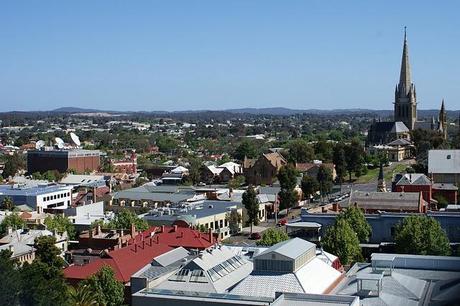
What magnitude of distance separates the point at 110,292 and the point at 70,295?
7.51 feet

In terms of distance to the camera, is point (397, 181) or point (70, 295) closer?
point (70, 295)

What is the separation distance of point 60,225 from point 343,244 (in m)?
22.3

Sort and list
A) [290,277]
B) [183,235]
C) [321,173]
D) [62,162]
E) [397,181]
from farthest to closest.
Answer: [62,162] → [321,173] → [397,181] → [183,235] → [290,277]

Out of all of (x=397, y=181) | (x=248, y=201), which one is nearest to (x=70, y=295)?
(x=248, y=201)

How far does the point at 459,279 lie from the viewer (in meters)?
31.4

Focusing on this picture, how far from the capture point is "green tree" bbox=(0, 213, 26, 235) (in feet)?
174

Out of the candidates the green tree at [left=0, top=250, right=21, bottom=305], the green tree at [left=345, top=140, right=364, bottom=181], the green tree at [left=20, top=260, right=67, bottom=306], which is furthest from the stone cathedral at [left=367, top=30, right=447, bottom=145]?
the green tree at [left=0, top=250, right=21, bottom=305]

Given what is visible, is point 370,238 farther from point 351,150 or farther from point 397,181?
point 351,150

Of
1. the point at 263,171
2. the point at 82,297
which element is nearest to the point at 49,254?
the point at 82,297

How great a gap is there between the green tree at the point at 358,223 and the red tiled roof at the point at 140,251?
9.37 m

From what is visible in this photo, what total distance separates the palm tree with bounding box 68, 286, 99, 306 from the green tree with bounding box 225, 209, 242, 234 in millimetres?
26985

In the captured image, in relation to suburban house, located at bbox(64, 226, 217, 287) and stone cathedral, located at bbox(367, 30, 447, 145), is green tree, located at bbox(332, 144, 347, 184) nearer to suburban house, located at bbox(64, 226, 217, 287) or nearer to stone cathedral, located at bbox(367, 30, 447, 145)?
suburban house, located at bbox(64, 226, 217, 287)

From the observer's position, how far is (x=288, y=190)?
223 feet

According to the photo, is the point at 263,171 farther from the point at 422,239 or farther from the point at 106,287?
the point at 106,287
